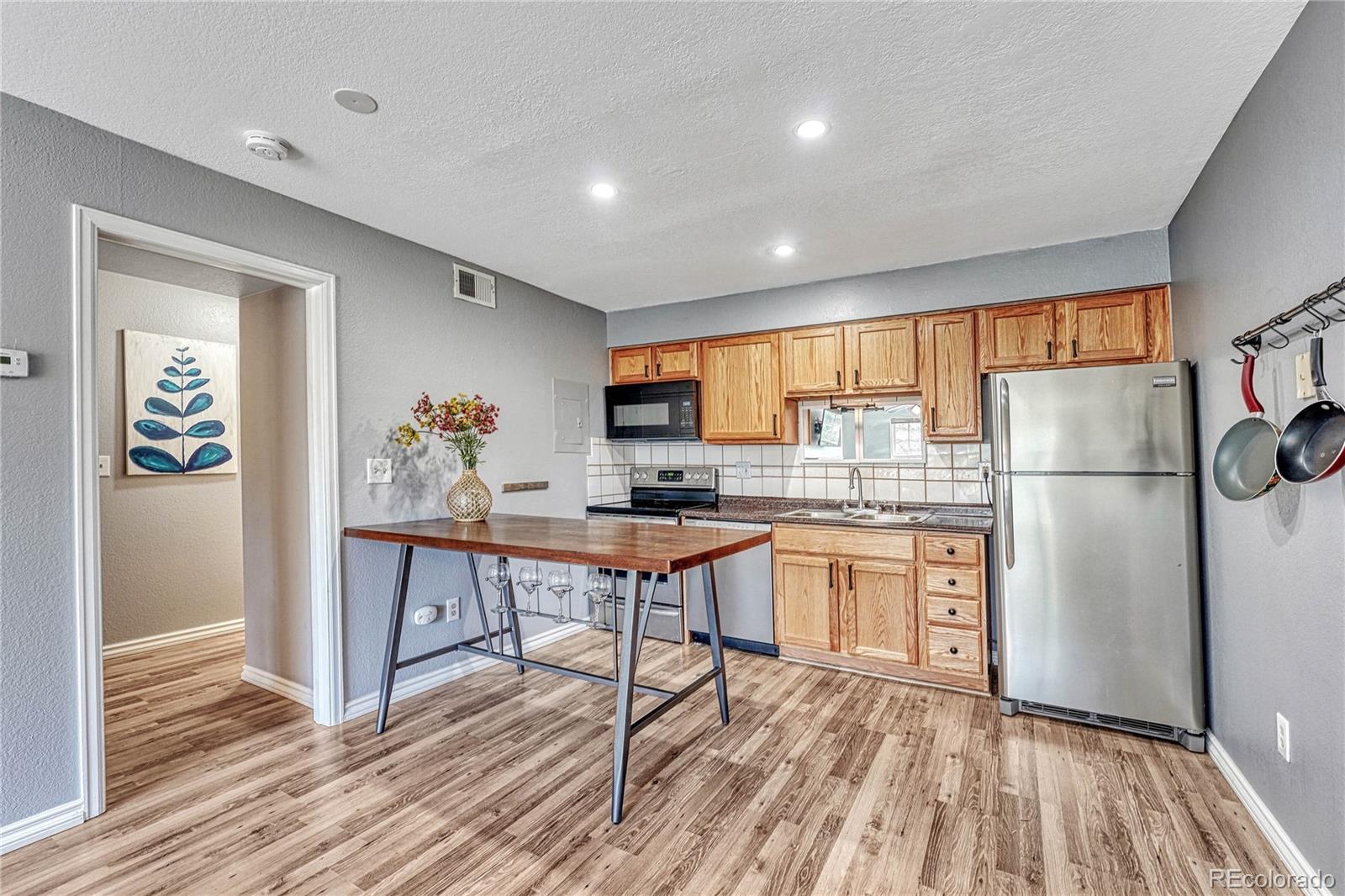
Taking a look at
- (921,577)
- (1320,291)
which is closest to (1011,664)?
(921,577)

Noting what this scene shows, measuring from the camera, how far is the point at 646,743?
2590 millimetres

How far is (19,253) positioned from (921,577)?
146 inches

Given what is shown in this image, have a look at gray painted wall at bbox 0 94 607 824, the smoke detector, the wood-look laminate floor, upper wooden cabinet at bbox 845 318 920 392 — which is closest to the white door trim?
gray painted wall at bbox 0 94 607 824

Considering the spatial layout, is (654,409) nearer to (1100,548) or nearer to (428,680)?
(428,680)

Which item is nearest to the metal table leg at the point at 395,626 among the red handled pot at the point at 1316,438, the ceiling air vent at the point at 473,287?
the ceiling air vent at the point at 473,287

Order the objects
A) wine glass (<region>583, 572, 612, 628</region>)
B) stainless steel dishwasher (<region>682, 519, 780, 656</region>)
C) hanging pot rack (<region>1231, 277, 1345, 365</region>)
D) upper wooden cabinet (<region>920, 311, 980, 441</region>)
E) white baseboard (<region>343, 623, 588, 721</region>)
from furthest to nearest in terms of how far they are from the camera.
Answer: stainless steel dishwasher (<region>682, 519, 780, 656</region>), upper wooden cabinet (<region>920, 311, 980, 441</region>), white baseboard (<region>343, 623, 588, 721</region>), wine glass (<region>583, 572, 612, 628</region>), hanging pot rack (<region>1231, 277, 1345, 365</region>)

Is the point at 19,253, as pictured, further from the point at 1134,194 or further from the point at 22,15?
the point at 1134,194

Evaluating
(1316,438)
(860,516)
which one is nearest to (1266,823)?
(1316,438)

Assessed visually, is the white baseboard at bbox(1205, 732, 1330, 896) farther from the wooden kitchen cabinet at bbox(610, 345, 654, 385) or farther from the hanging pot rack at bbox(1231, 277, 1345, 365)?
the wooden kitchen cabinet at bbox(610, 345, 654, 385)

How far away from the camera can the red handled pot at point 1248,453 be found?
181 cm

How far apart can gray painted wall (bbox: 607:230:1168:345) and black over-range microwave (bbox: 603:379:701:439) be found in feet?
1.18

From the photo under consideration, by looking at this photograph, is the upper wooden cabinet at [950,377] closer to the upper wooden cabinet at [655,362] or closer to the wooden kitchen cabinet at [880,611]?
the wooden kitchen cabinet at [880,611]

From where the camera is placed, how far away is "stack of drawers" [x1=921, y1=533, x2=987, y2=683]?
3.05 metres

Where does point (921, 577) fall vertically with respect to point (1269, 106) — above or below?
below
